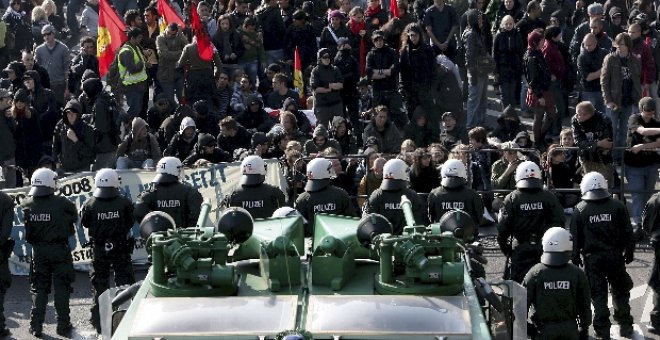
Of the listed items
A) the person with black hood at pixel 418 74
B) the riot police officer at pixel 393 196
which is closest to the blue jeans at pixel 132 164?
the riot police officer at pixel 393 196

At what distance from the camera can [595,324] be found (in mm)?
18344

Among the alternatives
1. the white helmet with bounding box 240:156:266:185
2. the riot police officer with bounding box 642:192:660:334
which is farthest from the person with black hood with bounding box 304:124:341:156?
the riot police officer with bounding box 642:192:660:334

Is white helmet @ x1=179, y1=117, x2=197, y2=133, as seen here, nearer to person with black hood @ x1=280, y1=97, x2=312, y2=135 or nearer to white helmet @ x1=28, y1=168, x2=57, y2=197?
person with black hood @ x1=280, y1=97, x2=312, y2=135

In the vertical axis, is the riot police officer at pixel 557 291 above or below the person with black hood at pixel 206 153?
below

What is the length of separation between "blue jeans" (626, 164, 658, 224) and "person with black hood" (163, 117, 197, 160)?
20.0ft

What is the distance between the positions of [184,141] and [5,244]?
15.2 ft

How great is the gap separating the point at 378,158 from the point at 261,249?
8.15 meters

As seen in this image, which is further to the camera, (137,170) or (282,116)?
(282,116)

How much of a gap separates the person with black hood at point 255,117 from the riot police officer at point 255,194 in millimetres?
5768

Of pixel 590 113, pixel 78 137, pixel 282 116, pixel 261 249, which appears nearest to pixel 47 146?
pixel 78 137

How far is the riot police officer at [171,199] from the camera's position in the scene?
19156 mm

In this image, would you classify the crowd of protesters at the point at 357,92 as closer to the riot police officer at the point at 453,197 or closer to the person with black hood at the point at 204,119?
the person with black hood at the point at 204,119

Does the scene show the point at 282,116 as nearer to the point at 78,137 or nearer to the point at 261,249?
the point at 78,137

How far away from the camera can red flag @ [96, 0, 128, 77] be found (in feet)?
86.5
